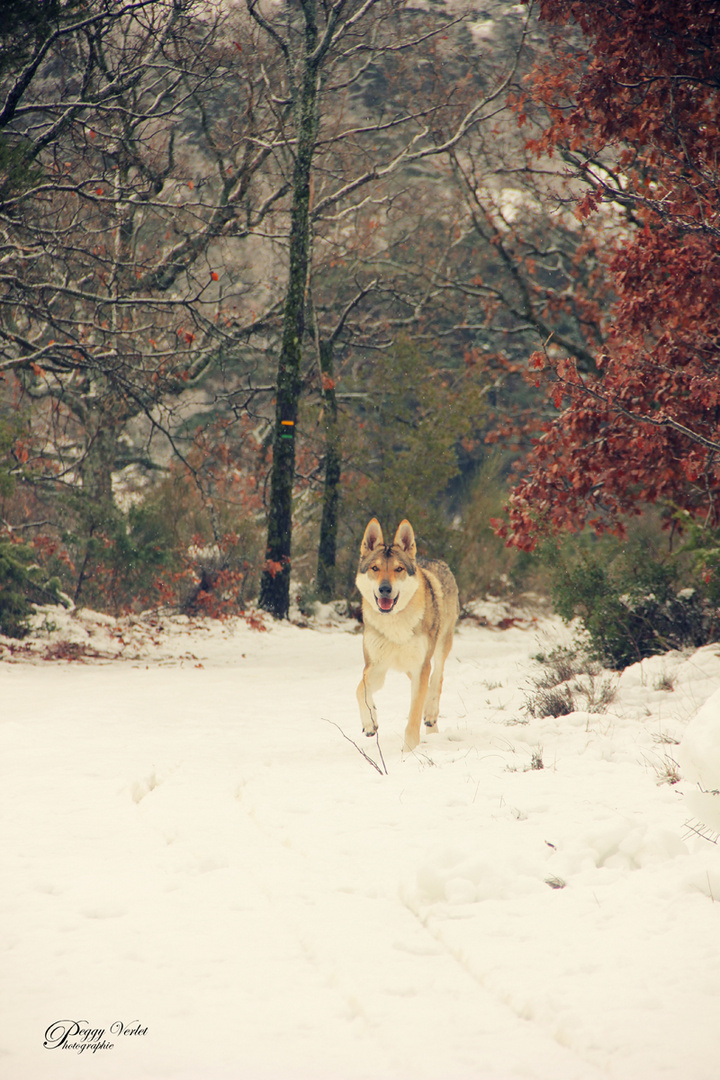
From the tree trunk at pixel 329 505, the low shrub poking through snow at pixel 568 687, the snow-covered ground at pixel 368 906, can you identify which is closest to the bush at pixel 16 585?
the snow-covered ground at pixel 368 906

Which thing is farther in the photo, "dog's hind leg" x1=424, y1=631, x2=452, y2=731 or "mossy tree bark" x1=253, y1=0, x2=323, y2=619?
"mossy tree bark" x1=253, y1=0, x2=323, y2=619

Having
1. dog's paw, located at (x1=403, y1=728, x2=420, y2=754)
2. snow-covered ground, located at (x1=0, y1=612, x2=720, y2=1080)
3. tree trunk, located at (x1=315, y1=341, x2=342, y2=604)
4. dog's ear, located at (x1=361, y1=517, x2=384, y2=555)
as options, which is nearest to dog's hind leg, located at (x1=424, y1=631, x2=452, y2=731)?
snow-covered ground, located at (x1=0, y1=612, x2=720, y2=1080)

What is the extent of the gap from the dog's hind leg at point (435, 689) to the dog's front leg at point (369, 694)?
59cm

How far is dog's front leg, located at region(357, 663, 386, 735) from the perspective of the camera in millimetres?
6293

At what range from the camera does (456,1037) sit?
2.26m

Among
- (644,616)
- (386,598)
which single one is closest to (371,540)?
(386,598)

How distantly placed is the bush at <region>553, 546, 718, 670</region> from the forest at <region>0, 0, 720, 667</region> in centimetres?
4

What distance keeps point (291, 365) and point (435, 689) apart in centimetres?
1038

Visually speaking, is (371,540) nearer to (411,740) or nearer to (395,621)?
(395,621)

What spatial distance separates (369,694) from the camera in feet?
20.9

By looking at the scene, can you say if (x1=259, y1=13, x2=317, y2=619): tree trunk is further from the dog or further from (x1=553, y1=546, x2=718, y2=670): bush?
the dog

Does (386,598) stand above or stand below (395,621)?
above

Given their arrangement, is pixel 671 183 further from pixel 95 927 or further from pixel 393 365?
pixel 393 365

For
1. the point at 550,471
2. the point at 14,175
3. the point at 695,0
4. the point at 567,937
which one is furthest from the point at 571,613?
the point at 14,175
